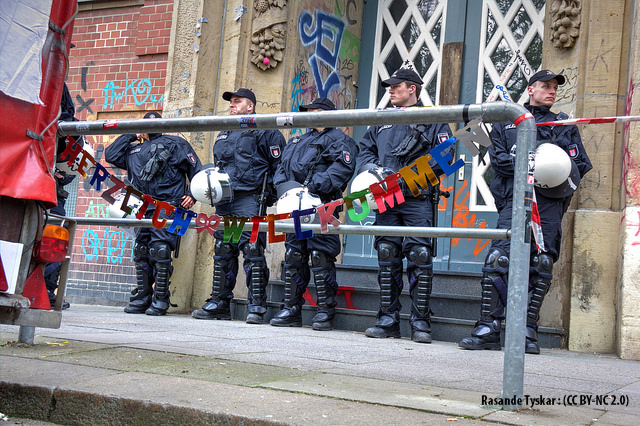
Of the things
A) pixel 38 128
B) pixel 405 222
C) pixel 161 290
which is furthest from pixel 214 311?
pixel 38 128

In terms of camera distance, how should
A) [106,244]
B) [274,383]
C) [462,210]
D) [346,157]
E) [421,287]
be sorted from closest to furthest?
[274,383], [421,287], [346,157], [462,210], [106,244]

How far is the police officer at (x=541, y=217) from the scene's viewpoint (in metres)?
5.97

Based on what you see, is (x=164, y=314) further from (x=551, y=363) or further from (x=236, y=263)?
(x=551, y=363)

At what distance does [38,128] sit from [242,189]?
4163 mm

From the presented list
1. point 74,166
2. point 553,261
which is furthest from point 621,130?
point 74,166

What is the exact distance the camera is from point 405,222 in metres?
6.61

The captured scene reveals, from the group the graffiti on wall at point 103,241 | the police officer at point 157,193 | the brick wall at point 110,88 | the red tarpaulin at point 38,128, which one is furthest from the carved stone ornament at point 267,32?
the red tarpaulin at point 38,128

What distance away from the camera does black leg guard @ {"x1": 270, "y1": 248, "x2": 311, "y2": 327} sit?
725cm

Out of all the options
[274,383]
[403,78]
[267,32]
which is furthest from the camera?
[267,32]

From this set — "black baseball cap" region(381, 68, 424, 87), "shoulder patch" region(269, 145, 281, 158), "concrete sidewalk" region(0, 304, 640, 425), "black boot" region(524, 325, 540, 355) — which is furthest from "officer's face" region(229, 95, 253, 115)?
"black boot" region(524, 325, 540, 355)

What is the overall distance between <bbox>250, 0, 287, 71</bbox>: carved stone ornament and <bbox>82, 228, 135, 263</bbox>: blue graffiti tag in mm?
2901

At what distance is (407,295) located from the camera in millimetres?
7180

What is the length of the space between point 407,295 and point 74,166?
3.58 meters

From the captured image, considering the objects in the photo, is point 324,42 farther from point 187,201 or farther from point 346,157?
point 187,201
